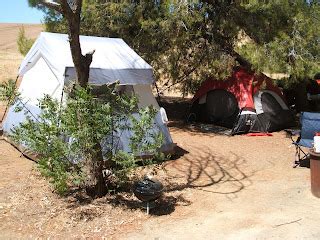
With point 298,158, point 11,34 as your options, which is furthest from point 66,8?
point 11,34

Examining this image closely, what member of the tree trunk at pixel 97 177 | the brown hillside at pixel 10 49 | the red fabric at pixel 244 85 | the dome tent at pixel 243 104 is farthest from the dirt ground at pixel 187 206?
the brown hillside at pixel 10 49

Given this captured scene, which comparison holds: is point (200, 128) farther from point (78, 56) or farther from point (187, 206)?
point (78, 56)

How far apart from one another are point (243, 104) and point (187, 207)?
16.1ft

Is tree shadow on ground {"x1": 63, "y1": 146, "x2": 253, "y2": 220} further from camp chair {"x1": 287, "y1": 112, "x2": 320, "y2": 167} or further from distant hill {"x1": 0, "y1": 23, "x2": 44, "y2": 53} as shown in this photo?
distant hill {"x1": 0, "y1": 23, "x2": 44, "y2": 53}

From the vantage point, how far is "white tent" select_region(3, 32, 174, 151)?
7387 mm

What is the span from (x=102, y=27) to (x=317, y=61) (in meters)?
4.96

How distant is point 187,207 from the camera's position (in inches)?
230

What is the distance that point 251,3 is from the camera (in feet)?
29.8

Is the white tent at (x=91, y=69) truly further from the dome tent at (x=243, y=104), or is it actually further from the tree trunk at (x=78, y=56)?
the dome tent at (x=243, y=104)

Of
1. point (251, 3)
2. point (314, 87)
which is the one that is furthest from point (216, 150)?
point (314, 87)

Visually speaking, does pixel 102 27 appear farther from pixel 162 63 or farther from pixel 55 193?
pixel 55 193

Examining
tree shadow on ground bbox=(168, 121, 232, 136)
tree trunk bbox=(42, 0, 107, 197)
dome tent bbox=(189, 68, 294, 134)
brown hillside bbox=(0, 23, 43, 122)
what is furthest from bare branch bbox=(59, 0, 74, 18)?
brown hillside bbox=(0, 23, 43, 122)

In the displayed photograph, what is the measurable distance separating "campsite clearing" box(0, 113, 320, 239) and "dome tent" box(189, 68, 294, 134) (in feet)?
7.70

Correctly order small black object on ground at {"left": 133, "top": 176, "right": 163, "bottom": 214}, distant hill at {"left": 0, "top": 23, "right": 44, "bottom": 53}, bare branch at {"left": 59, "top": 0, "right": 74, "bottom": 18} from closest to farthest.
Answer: bare branch at {"left": 59, "top": 0, "right": 74, "bottom": 18}
small black object on ground at {"left": 133, "top": 176, "right": 163, "bottom": 214}
distant hill at {"left": 0, "top": 23, "right": 44, "bottom": 53}
